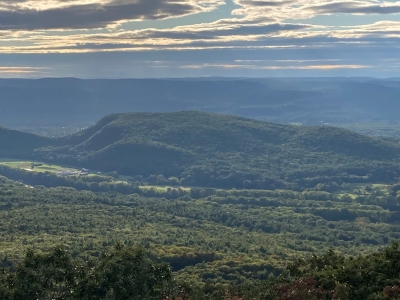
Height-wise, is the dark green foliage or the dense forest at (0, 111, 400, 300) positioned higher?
the dark green foliage

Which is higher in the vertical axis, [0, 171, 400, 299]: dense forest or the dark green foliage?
the dark green foliage

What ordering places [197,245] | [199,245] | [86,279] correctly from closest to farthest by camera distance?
[86,279] < [197,245] < [199,245]

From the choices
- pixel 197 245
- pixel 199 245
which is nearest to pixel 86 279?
pixel 197 245

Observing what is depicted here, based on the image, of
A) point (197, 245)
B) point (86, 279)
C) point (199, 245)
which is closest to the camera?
point (86, 279)

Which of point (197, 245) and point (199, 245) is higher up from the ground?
point (197, 245)

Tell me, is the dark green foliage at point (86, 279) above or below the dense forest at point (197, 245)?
above

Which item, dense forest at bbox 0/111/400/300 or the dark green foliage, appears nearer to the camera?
the dark green foliage

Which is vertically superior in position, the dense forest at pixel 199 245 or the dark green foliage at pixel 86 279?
the dark green foliage at pixel 86 279

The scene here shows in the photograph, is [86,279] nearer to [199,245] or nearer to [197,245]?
[197,245]

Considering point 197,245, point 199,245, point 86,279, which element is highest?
point 86,279

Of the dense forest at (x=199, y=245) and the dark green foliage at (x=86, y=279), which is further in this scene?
the dense forest at (x=199, y=245)

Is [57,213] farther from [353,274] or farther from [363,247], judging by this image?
[353,274]

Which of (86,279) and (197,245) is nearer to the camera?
(86,279)
